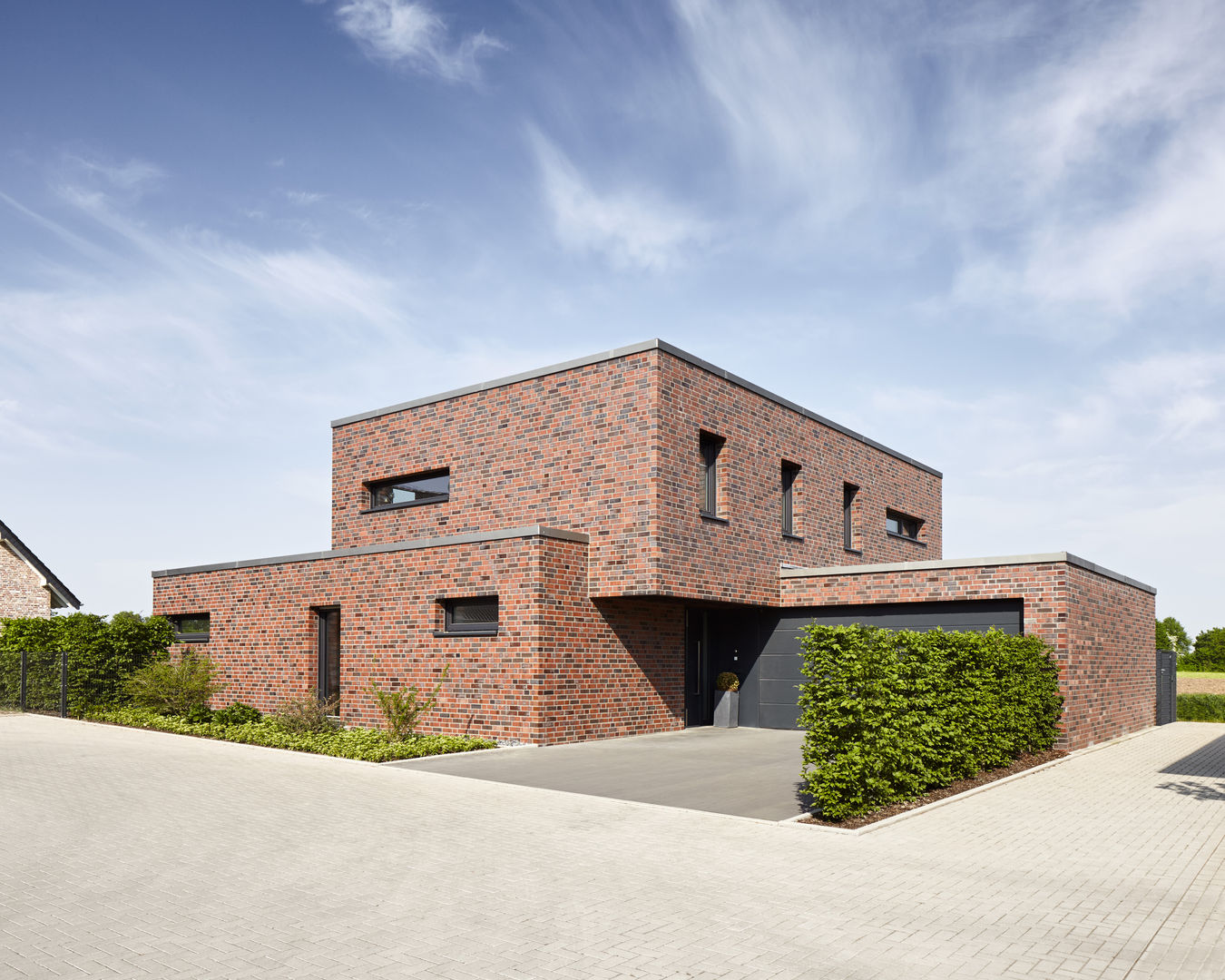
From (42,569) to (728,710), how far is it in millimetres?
23827

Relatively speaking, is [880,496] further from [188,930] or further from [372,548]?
[188,930]

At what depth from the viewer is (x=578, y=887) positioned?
6.11m

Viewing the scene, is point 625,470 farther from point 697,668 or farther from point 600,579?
point 697,668

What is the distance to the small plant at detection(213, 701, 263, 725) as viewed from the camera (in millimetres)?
16109

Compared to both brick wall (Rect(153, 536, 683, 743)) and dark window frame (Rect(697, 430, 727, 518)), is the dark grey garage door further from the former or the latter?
dark window frame (Rect(697, 430, 727, 518))

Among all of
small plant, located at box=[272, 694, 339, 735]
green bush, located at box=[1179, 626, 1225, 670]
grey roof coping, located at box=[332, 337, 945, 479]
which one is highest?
grey roof coping, located at box=[332, 337, 945, 479]

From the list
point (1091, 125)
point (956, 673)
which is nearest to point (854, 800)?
point (956, 673)

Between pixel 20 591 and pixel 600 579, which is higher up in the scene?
pixel 600 579

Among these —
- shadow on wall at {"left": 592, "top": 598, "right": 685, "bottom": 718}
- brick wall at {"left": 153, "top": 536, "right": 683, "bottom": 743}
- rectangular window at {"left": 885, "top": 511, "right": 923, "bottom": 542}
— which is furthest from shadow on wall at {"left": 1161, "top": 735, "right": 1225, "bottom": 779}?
rectangular window at {"left": 885, "top": 511, "right": 923, "bottom": 542}

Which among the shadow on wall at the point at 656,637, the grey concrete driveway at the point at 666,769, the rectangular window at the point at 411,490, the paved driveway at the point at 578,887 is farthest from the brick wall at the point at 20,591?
the grey concrete driveway at the point at 666,769

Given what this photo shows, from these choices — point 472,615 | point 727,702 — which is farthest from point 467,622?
point 727,702

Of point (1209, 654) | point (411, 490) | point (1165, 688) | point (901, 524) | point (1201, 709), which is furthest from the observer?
point (1209, 654)

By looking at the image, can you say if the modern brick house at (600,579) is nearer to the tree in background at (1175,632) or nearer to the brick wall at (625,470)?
the brick wall at (625,470)

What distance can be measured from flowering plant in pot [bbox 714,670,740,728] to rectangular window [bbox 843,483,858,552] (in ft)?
16.6
